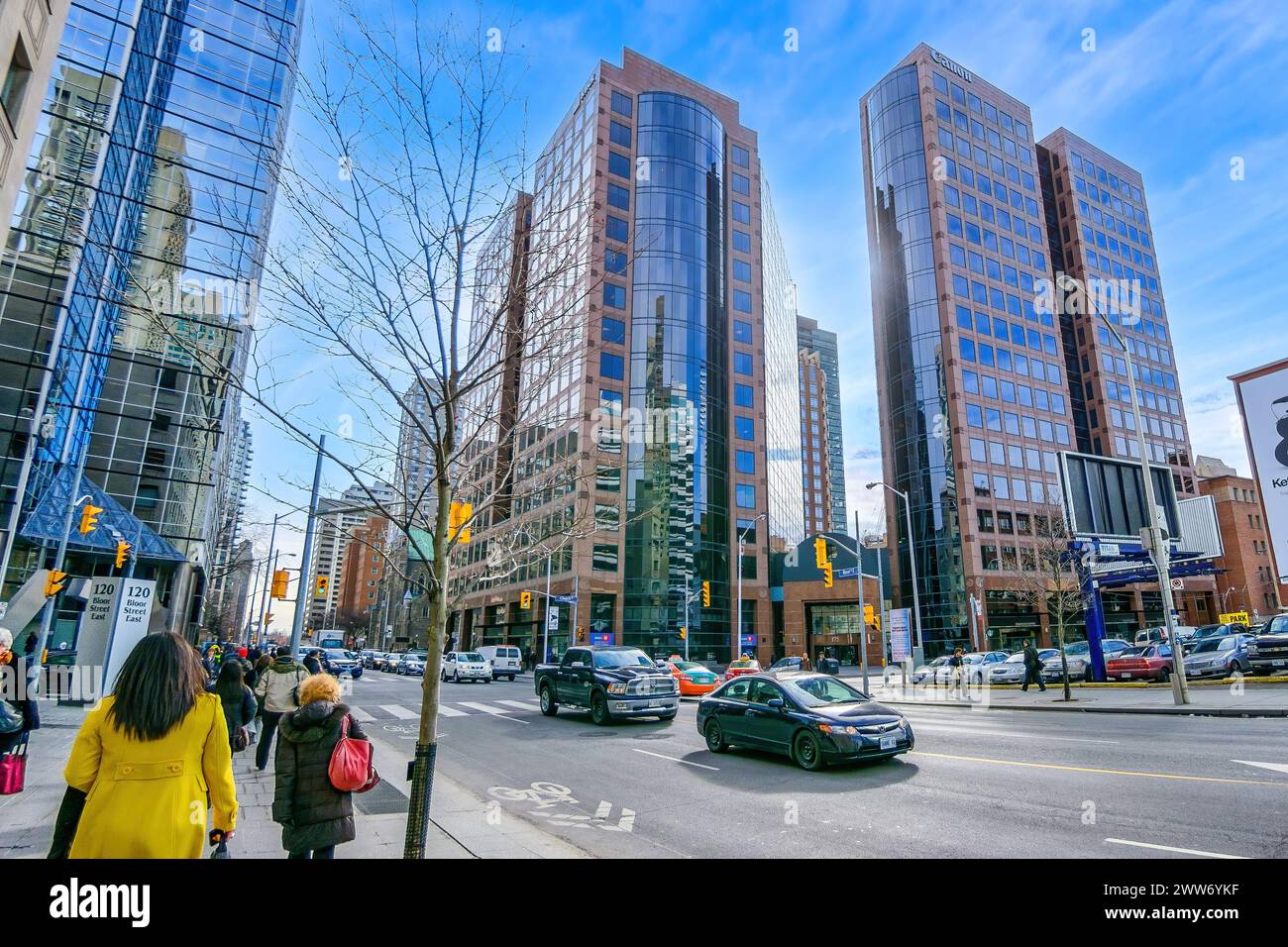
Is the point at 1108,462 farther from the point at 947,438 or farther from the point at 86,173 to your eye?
the point at 86,173

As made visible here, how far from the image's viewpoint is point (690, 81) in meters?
65.9

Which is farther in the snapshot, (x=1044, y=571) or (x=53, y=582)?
(x=1044, y=571)

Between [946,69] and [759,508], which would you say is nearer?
[759,508]

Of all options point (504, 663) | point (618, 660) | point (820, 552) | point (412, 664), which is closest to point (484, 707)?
point (618, 660)

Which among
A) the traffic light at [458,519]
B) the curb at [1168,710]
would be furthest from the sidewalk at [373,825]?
the curb at [1168,710]

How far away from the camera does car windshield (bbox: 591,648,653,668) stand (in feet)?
55.6

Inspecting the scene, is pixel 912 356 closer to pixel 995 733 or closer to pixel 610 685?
pixel 995 733

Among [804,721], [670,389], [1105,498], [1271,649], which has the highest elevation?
[670,389]

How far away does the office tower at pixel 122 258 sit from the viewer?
26781 millimetres

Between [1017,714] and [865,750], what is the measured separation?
1101 cm

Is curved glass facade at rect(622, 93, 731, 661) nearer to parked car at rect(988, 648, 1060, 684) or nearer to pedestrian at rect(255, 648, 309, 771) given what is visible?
parked car at rect(988, 648, 1060, 684)

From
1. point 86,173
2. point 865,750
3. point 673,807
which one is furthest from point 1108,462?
point 86,173

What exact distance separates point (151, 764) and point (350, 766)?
136cm

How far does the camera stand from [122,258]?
2002 centimetres
